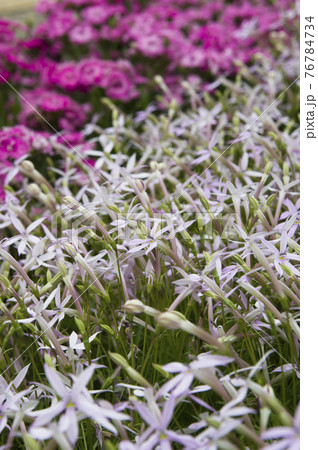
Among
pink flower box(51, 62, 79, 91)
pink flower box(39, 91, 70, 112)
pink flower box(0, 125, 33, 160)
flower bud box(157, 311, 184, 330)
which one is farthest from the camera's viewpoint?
pink flower box(51, 62, 79, 91)

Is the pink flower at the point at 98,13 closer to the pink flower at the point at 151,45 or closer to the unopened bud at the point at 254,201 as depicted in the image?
the pink flower at the point at 151,45

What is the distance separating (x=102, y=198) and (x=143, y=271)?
0.23m

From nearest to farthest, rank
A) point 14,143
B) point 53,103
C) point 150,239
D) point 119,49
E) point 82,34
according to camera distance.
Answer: point 150,239 < point 14,143 < point 53,103 < point 82,34 < point 119,49

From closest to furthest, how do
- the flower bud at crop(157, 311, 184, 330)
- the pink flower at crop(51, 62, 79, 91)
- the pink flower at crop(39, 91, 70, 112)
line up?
the flower bud at crop(157, 311, 184, 330) < the pink flower at crop(39, 91, 70, 112) < the pink flower at crop(51, 62, 79, 91)

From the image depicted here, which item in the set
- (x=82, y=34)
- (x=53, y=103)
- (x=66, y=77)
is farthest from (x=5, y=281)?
(x=82, y=34)

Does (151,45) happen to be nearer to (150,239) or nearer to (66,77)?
(66,77)

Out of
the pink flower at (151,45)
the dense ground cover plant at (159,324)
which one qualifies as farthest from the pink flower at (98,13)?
the dense ground cover plant at (159,324)

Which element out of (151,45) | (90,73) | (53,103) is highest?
(151,45)

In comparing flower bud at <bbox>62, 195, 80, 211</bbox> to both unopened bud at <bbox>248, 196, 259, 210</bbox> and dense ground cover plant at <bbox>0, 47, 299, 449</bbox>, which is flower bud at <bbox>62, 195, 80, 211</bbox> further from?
unopened bud at <bbox>248, 196, 259, 210</bbox>

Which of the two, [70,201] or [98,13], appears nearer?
[70,201]

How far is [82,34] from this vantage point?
2.55m

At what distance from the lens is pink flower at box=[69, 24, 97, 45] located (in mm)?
2521

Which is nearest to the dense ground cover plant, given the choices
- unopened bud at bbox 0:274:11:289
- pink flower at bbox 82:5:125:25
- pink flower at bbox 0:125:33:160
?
unopened bud at bbox 0:274:11:289
